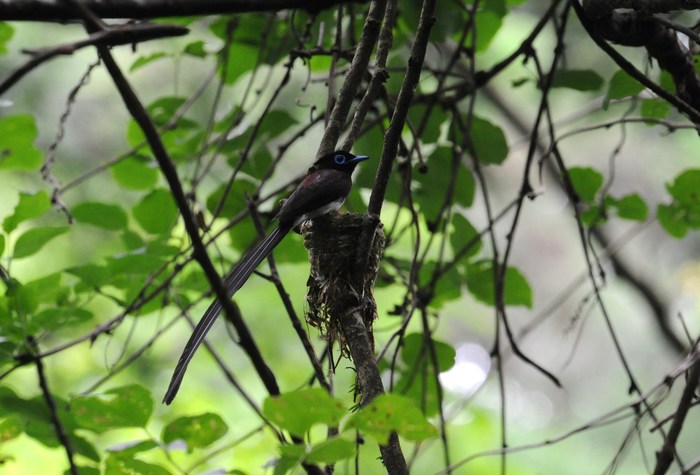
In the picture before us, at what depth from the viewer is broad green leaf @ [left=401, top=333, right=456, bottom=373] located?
9.78ft

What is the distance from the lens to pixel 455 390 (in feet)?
19.5

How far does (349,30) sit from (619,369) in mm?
9524

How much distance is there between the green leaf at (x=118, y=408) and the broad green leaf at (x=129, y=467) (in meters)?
0.07

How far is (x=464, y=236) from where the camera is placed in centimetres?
329

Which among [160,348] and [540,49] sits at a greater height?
[540,49]

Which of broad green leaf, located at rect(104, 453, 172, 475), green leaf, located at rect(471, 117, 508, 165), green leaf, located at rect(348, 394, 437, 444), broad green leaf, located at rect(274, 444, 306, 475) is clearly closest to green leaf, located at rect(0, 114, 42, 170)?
broad green leaf, located at rect(104, 453, 172, 475)

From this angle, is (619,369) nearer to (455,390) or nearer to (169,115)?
(455,390)

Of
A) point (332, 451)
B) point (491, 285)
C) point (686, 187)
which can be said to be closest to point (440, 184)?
point (491, 285)

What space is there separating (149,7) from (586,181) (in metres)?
2.60

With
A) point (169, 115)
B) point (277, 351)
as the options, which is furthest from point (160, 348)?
point (169, 115)

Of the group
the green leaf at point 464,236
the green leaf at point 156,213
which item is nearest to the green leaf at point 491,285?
the green leaf at point 464,236

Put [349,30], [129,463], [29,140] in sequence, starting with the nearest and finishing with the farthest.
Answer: [129,463]
[29,140]
[349,30]

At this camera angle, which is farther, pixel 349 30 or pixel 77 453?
pixel 349 30

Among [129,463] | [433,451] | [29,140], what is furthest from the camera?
[433,451]
